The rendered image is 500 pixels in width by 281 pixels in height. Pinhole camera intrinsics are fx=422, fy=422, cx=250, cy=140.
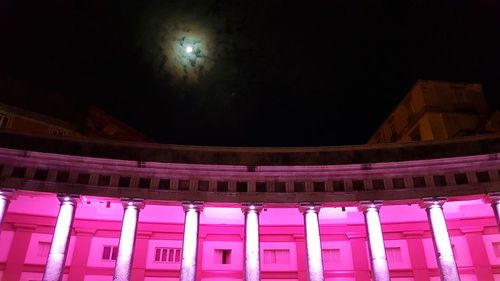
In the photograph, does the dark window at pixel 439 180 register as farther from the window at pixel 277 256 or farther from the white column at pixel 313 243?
the window at pixel 277 256

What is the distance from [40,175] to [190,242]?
9.54 m

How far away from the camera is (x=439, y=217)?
23969 millimetres

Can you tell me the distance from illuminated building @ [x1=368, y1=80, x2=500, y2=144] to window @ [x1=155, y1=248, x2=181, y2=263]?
24.1 meters

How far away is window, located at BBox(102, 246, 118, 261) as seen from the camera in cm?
2961

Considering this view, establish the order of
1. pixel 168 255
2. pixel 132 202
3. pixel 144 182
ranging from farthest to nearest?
pixel 168 255 → pixel 144 182 → pixel 132 202

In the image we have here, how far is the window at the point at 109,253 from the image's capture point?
2961 centimetres

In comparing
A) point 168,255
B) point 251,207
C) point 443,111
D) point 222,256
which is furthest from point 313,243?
point 443,111

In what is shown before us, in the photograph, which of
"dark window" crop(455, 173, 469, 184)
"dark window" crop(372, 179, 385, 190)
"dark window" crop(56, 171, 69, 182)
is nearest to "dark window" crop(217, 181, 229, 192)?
"dark window" crop(56, 171, 69, 182)

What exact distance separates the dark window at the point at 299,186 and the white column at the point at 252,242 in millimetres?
2495

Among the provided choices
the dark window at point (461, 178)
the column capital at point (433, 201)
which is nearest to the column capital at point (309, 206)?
the column capital at point (433, 201)

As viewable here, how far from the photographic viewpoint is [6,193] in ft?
76.8

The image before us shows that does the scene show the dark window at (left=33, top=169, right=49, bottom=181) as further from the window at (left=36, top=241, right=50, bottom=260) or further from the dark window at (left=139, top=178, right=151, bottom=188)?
the window at (left=36, top=241, right=50, bottom=260)

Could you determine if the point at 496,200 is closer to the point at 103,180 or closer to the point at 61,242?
the point at 103,180

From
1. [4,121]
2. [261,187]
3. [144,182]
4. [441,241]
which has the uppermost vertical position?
[4,121]
